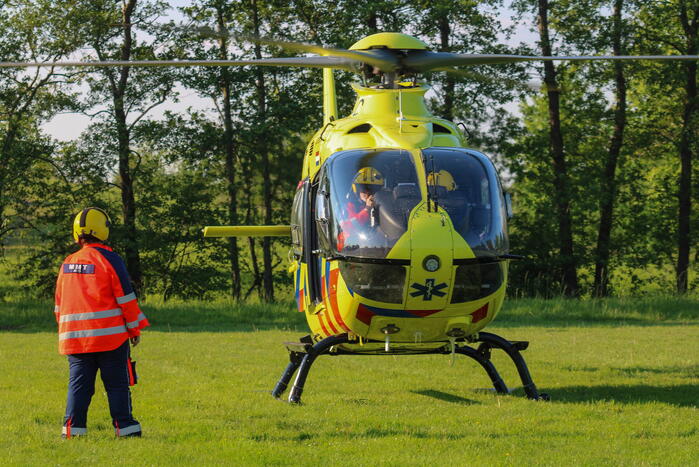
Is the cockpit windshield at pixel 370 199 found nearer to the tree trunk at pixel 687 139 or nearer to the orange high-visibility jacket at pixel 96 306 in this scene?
the orange high-visibility jacket at pixel 96 306

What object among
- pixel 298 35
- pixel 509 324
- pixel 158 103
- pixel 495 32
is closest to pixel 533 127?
pixel 495 32

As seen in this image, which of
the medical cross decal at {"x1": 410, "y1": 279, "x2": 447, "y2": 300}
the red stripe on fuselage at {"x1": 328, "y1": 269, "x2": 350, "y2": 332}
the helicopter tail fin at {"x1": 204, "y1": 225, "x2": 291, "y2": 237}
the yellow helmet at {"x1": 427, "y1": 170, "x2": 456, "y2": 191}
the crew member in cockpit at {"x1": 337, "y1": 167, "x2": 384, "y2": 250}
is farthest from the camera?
the helicopter tail fin at {"x1": 204, "y1": 225, "x2": 291, "y2": 237}

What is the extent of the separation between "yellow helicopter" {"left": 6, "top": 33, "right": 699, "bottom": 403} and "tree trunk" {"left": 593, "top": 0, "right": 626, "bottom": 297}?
22300 millimetres

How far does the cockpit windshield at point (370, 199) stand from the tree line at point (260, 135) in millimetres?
20064

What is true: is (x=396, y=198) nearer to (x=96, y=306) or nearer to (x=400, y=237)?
(x=400, y=237)

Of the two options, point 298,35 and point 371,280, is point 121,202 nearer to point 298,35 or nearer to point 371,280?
point 298,35

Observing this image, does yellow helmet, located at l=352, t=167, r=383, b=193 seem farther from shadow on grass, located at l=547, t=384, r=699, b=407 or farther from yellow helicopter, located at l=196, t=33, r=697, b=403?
shadow on grass, located at l=547, t=384, r=699, b=407

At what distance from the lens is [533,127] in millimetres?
42344

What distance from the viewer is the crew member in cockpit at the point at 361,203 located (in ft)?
28.3

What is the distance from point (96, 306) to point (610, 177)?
2751 centimetres

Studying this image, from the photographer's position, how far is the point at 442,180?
880 cm

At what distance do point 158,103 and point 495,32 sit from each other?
11898 mm

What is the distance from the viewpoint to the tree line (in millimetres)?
28797

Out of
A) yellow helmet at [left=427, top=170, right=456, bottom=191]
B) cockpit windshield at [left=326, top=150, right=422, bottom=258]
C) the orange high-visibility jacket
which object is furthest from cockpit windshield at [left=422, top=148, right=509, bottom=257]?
the orange high-visibility jacket
